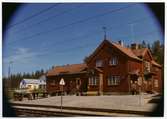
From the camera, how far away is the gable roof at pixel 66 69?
6973mm

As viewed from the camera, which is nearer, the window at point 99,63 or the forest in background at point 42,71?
the forest in background at point 42,71

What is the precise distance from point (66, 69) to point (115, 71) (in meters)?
0.54

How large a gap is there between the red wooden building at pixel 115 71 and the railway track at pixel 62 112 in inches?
8.1

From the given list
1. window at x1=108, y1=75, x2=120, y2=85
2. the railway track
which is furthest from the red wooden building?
the railway track

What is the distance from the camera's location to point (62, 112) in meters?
6.93

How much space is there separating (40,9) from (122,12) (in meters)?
0.90

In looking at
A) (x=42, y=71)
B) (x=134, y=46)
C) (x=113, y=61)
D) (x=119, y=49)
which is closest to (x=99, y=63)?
(x=113, y=61)

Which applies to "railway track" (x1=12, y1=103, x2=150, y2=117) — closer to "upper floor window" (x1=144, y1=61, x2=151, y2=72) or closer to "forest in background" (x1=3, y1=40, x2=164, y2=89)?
"forest in background" (x1=3, y1=40, x2=164, y2=89)

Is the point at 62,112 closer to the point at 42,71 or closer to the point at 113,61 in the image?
the point at 42,71

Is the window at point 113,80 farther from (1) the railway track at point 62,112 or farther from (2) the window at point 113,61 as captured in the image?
(1) the railway track at point 62,112

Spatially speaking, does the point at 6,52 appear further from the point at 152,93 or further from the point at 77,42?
the point at 152,93

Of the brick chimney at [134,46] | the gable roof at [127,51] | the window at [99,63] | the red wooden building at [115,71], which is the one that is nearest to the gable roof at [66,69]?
the red wooden building at [115,71]

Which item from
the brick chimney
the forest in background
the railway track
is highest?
the brick chimney

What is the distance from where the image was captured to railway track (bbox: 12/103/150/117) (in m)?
6.88
